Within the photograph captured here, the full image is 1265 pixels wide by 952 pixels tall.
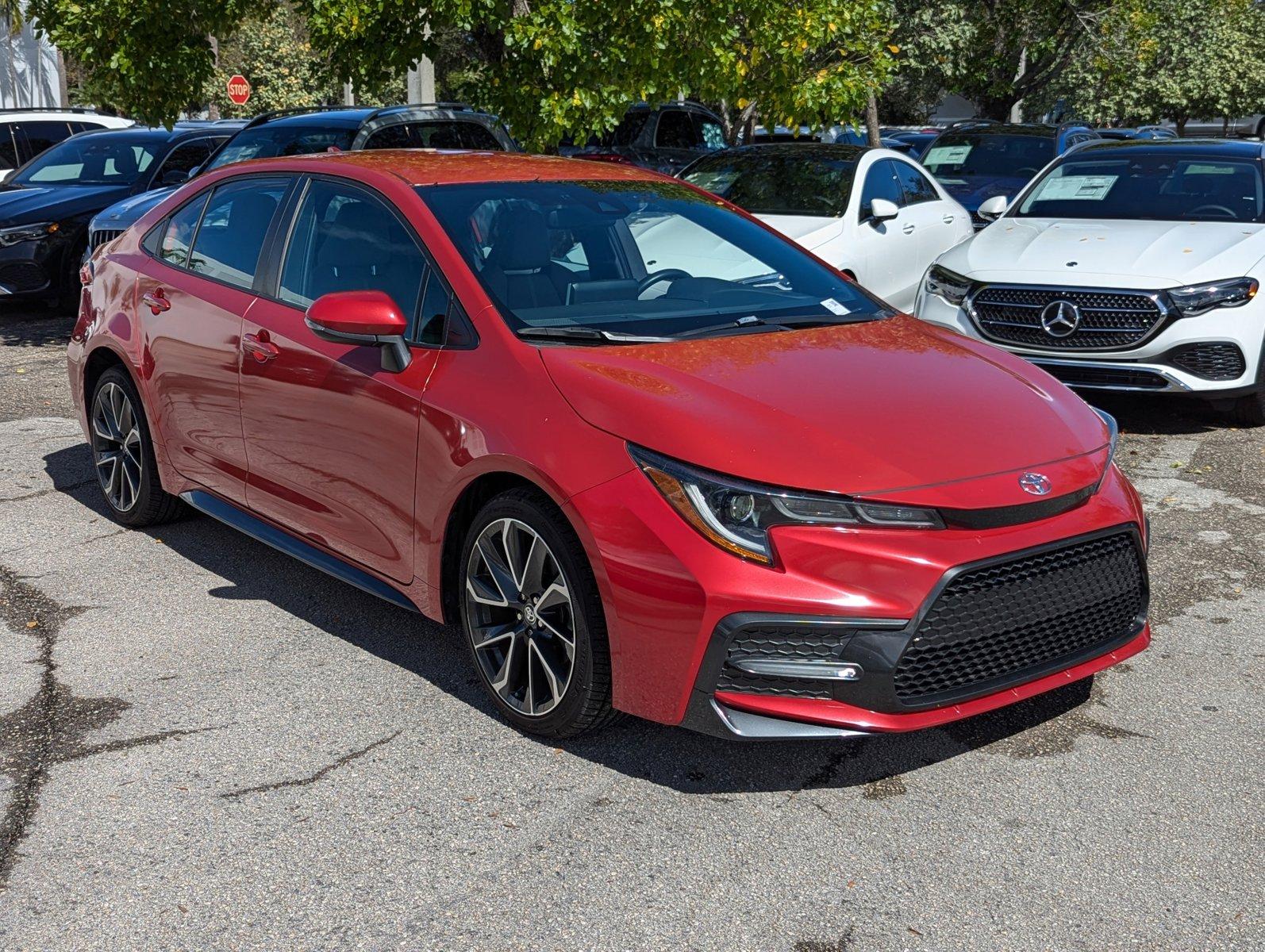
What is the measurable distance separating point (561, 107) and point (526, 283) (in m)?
6.17

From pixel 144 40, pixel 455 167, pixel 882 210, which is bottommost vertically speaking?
pixel 882 210

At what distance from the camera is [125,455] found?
608cm

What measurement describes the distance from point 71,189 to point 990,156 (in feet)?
32.5

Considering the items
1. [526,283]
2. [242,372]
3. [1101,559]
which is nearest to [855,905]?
[1101,559]

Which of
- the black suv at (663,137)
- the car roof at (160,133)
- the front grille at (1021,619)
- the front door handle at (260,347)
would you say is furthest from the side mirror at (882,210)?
the black suv at (663,137)

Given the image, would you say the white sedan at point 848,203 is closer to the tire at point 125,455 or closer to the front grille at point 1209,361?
the front grille at point 1209,361

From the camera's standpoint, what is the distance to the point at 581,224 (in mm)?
4754

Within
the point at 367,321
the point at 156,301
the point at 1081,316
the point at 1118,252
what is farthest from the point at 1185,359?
the point at 156,301

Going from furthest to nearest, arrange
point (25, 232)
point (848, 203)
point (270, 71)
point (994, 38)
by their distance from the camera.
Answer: point (270, 71) → point (994, 38) → point (25, 232) → point (848, 203)

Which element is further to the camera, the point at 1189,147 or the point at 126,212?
the point at 126,212

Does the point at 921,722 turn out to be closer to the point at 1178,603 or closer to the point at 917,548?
the point at 917,548

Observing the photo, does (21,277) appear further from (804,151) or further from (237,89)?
(237,89)

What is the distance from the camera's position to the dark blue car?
616 inches

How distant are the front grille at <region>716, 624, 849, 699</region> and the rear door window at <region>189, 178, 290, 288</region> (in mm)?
2593
